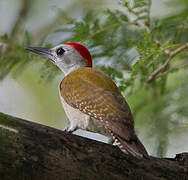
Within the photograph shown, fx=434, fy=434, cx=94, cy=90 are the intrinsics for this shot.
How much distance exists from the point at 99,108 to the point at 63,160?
939mm

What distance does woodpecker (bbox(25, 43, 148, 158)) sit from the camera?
11.4 ft

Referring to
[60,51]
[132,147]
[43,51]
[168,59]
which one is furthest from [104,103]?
[60,51]

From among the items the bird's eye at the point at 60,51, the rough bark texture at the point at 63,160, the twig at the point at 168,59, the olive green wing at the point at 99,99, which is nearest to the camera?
the rough bark texture at the point at 63,160

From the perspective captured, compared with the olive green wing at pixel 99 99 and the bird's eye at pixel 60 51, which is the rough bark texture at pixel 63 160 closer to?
the olive green wing at pixel 99 99

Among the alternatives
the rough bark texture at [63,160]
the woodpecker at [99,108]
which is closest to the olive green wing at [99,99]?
the woodpecker at [99,108]

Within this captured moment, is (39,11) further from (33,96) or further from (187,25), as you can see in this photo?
(187,25)

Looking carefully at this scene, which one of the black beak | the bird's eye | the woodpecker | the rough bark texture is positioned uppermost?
the bird's eye

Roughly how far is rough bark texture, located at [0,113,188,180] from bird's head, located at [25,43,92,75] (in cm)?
221

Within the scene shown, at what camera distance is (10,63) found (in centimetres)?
520

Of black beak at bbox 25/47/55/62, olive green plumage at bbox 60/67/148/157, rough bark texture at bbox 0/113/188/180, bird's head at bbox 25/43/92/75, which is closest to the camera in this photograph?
rough bark texture at bbox 0/113/188/180

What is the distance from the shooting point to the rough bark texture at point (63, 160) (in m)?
2.85

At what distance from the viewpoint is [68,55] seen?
551 cm

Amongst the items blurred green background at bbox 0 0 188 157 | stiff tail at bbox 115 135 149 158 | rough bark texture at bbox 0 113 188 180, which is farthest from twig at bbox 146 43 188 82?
rough bark texture at bbox 0 113 188 180

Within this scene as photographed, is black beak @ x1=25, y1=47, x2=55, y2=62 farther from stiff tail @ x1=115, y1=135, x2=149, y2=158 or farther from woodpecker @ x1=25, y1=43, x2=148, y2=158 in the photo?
stiff tail @ x1=115, y1=135, x2=149, y2=158
